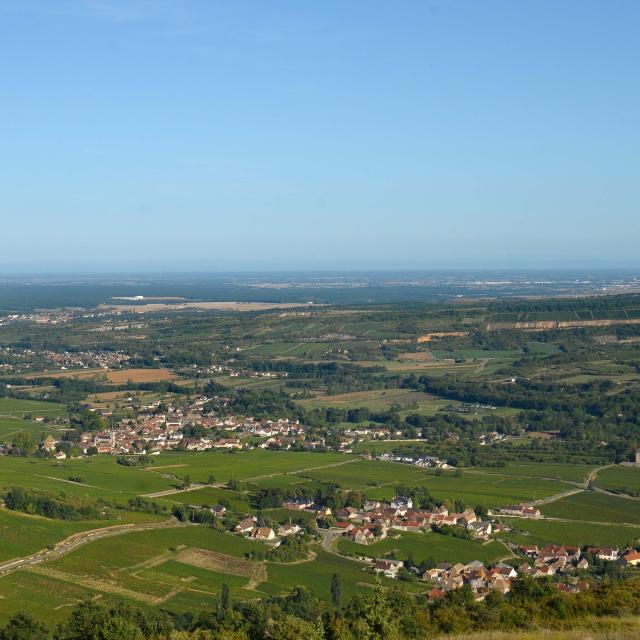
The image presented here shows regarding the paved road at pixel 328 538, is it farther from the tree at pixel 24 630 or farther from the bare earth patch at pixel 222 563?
the tree at pixel 24 630

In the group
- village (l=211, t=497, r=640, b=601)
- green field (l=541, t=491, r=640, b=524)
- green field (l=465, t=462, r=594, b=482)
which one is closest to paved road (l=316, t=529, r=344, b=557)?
village (l=211, t=497, r=640, b=601)

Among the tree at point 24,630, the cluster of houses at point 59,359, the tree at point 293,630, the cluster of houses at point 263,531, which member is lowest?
the cluster of houses at point 263,531

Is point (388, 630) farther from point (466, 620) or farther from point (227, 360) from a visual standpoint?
point (227, 360)

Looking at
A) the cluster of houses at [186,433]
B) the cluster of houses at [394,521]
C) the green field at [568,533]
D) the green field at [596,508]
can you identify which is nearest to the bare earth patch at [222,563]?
the cluster of houses at [394,521]

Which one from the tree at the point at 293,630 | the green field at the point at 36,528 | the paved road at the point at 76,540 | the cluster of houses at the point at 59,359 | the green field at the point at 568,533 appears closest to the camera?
the tree at the point at 293,630

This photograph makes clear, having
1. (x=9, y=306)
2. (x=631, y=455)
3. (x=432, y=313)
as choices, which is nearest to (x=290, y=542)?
(x=631, y=455)
